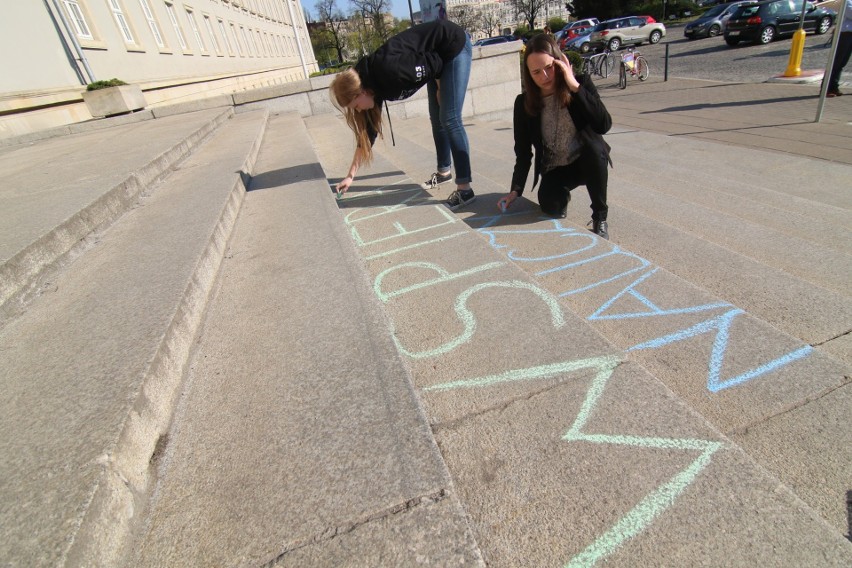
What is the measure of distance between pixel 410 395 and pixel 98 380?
99 centimetres

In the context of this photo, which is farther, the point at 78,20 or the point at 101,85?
the point at 78,20

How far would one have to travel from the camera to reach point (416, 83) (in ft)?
11.1

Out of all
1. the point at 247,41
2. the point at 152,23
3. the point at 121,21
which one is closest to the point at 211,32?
the point at 152,23

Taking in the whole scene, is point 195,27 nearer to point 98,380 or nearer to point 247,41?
point 247,41

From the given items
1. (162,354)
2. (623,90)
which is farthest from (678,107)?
(162,354)

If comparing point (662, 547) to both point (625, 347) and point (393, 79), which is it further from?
point (393, 79)

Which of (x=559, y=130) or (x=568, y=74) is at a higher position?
(x=568, y=74)

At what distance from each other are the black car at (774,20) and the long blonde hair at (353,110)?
68.4 ft

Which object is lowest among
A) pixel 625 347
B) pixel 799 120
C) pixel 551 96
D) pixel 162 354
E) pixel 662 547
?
pixel 799 120

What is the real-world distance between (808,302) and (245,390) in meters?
2.61

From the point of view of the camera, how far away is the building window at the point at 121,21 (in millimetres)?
13416

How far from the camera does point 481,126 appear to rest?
880 cm

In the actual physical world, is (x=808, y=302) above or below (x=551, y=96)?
below

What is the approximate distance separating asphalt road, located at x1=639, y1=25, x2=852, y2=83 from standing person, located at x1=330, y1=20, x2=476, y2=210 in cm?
1126
